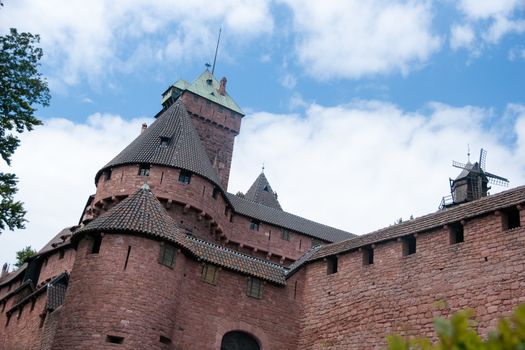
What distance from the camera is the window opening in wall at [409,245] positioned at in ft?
74.3

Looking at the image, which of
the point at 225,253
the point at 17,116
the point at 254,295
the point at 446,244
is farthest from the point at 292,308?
the point at 17,116

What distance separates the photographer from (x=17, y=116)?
20406 mm

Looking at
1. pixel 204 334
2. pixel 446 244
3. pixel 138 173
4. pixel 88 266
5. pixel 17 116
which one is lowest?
pixel 204 334

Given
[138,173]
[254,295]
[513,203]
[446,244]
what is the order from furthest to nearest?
[138,173] → [254,295] → [446,244] → [513,203]

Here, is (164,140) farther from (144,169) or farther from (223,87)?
(223,87)

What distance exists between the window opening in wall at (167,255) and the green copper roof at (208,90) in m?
24.0

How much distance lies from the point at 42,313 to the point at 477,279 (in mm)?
17209

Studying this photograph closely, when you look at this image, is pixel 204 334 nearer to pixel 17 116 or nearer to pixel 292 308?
pixel 292 308

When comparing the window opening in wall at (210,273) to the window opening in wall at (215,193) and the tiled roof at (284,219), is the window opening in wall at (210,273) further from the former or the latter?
the tiled roof at (284,219)

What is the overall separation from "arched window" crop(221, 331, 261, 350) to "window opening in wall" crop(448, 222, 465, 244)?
8.66 metres

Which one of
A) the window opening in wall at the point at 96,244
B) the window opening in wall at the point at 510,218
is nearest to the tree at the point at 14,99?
the window opening in wall at the point at 96,244

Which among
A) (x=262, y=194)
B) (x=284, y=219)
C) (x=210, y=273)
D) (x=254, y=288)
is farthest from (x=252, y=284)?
(x=262, y=194)

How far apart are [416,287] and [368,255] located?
3.15 m

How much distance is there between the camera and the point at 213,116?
146 feet
